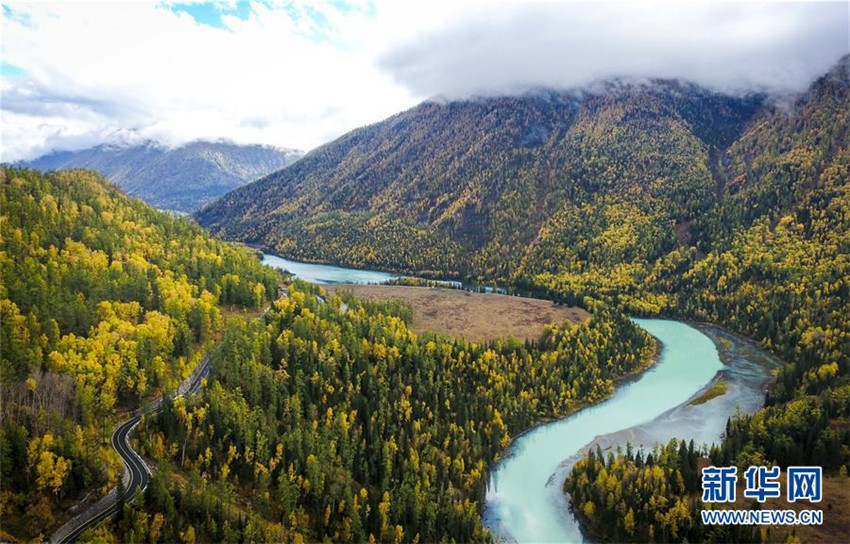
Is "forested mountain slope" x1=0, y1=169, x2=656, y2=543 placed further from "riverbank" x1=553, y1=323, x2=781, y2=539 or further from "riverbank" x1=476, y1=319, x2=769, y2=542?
"riverbank" x1=553, y1=323, x2=781, y2=539

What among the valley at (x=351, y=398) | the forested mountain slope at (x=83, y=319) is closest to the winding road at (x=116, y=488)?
the valley at (x=351, y=398)

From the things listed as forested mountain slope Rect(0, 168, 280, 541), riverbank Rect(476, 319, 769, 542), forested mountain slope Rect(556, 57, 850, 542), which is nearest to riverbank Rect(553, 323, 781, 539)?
riverbank Rect(476, 319, 769, 542)

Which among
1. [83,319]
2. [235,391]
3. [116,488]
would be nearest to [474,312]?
[235,391]

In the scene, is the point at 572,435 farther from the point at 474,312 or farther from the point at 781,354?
the point at 781,354

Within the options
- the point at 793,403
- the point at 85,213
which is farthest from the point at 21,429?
the point at 793,403

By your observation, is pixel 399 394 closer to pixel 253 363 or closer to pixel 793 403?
pixel 253 363

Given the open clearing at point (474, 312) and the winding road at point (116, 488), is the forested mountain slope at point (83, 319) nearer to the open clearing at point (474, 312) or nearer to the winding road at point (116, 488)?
the winding road at point (116, 488)
